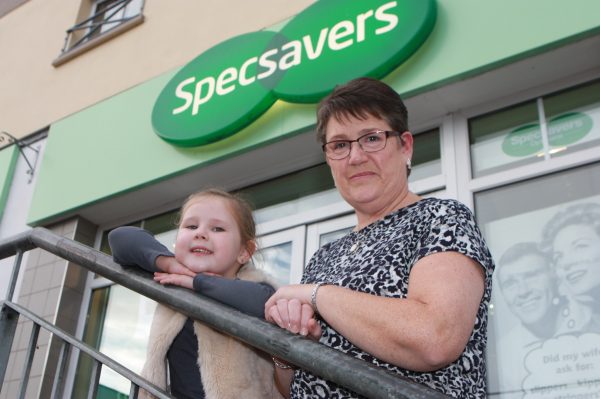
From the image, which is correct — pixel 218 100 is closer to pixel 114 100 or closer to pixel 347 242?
pixel 114 100

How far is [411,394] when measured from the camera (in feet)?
3.51

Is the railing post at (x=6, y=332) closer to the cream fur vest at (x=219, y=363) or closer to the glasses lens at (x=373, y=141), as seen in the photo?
the cream fur vest at (x=219, y=363)

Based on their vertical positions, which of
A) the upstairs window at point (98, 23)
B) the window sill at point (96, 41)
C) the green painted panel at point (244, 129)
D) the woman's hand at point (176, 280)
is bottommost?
the woman's hand at point (176, 280)

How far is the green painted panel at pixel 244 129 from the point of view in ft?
11.2

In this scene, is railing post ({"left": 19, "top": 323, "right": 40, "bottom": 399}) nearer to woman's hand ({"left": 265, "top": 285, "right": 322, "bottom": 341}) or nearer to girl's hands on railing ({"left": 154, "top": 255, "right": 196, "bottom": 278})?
girl's hands on railing ({"left": 154, "top": 255, "right": 196, "bottom": 278})

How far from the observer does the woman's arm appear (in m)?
1.25

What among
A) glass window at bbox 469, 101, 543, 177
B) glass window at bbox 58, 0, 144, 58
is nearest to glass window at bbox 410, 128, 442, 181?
glass window at bbox 469, 101, 543, 177

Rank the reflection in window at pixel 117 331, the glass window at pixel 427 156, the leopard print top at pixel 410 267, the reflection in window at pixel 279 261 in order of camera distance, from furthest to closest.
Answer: the reflection in window at pixel 117 331
the reflection in window at pixel 279 261
the glass window at pixel 427 156
the leopard print top at pixel 410 267

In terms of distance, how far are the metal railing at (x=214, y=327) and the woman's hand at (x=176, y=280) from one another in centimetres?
2

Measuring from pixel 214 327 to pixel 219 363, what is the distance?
0.35 meters

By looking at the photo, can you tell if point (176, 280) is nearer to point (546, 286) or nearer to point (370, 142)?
point (370, 142)

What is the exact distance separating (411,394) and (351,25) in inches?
130

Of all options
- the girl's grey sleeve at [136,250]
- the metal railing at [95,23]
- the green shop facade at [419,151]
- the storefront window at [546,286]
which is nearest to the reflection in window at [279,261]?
the green shop facade at [419,151]

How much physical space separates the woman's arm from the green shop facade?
4.58ft
